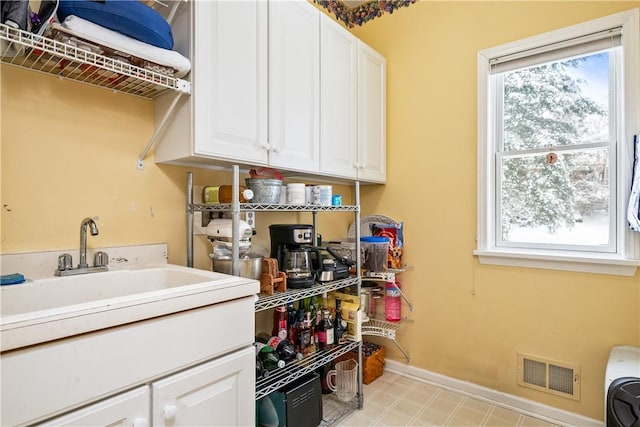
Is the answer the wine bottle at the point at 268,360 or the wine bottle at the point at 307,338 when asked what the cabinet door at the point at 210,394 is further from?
the wine bottle at the point at 307,338

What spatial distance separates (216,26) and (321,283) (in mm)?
1338

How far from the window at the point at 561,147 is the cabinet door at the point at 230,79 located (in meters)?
1.44

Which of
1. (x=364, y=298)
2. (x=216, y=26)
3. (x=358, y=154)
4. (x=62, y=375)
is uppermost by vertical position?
(x=216, y=26)

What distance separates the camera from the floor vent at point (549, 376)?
1.92m

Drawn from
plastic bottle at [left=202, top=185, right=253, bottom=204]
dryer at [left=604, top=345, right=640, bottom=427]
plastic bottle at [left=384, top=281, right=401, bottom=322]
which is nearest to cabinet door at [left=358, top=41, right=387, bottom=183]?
plastic bottle at [left=384, top=281, right=401, bottom=322]

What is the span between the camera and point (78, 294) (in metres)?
1.26

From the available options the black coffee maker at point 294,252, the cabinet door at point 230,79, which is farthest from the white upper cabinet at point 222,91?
the black coffee maker at point 294,252

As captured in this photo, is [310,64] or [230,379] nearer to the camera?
[230,379]

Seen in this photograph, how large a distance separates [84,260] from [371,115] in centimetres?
190

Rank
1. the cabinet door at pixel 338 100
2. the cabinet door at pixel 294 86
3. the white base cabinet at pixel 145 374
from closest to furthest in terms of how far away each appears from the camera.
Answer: the white base cabinet at pixel 145 374 < the cabinet door at pixel 294 86 < the cabinet door at pixel 338 100

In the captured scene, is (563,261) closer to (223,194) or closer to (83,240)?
(223,194)

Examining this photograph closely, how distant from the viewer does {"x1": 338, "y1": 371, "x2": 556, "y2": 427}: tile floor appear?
6.39 ft

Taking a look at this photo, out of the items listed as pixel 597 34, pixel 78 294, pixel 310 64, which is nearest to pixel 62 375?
pixel 78 294

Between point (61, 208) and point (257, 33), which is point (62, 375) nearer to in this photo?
point (61, 208)
